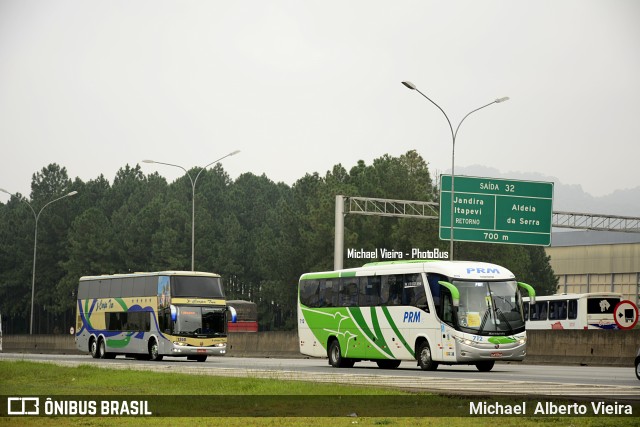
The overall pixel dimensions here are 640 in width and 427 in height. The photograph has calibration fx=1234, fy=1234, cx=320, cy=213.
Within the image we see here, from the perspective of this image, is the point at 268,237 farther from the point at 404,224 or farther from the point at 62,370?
the point at 62,370

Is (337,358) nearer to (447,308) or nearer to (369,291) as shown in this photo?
(369,291)

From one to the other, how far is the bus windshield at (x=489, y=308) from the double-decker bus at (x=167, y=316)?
13.9 meters

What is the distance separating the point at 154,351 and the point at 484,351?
16462 millimetres

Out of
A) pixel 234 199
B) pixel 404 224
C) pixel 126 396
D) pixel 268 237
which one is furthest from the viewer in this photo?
pixel 234 199

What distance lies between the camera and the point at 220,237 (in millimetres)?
125000

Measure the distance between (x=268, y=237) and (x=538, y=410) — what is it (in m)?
97.5

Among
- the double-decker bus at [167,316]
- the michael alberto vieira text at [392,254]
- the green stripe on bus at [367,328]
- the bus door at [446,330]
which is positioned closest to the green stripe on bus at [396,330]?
the green stripe on bus at [367,328]

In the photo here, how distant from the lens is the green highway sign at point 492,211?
5222 cm

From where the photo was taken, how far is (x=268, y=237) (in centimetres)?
11381

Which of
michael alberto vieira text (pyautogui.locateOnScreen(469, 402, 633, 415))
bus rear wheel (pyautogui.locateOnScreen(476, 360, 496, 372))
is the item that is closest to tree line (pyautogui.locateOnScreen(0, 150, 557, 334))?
bus rear wheel (pyautogui.locateOnScreen(476, 360, 496, 372))

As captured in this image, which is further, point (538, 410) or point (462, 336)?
point (462, 336)

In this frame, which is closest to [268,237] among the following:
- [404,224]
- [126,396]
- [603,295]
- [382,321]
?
[404,224]

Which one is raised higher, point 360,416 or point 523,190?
point 523,190

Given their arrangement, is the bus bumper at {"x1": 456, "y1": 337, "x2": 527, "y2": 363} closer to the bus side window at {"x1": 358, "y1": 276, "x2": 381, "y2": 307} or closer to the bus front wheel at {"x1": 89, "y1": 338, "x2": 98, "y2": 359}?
the bus side window at {"x1": 358, "y1": 276, "x2": 381, "y2": 307}
